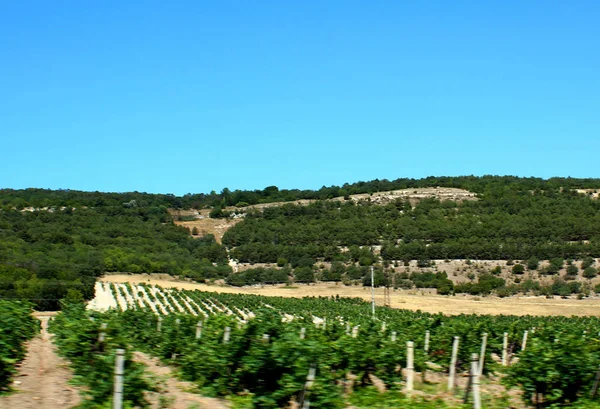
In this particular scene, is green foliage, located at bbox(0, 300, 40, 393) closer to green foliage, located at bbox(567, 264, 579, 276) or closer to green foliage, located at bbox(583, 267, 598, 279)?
green foliage, located at bbox(583, 267, 598, 279)

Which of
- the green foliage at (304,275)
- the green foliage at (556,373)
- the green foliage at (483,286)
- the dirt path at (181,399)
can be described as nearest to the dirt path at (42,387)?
the dirt path at (181,399)

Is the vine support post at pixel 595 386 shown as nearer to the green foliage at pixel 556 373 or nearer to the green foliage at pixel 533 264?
the green foliage at pixel 556 373

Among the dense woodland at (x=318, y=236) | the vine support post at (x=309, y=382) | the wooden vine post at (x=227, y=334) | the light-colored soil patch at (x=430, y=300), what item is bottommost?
the light-colored soil patch at (x=430, y=300)

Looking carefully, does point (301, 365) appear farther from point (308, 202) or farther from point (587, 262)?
point (308, 202)

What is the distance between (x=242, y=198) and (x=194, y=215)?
776 inches

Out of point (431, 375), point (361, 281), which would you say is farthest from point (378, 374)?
point (361, 281)

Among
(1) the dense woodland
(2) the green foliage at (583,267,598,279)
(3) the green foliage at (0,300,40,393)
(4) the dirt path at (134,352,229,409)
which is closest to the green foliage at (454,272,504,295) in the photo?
(1) the dense woodland

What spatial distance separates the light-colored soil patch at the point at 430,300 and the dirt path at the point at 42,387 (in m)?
52.6

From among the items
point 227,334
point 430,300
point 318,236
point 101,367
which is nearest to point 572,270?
point 430,300

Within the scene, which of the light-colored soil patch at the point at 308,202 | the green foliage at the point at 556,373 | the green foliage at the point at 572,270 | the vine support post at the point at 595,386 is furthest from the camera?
the light-colored soil patch at the point at 308,202

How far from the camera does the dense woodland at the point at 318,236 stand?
8862 cm

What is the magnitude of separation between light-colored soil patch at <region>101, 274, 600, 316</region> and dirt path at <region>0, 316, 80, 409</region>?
52.6m

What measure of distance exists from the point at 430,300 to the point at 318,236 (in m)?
42.3

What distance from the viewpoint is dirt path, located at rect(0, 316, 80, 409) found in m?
9.66
